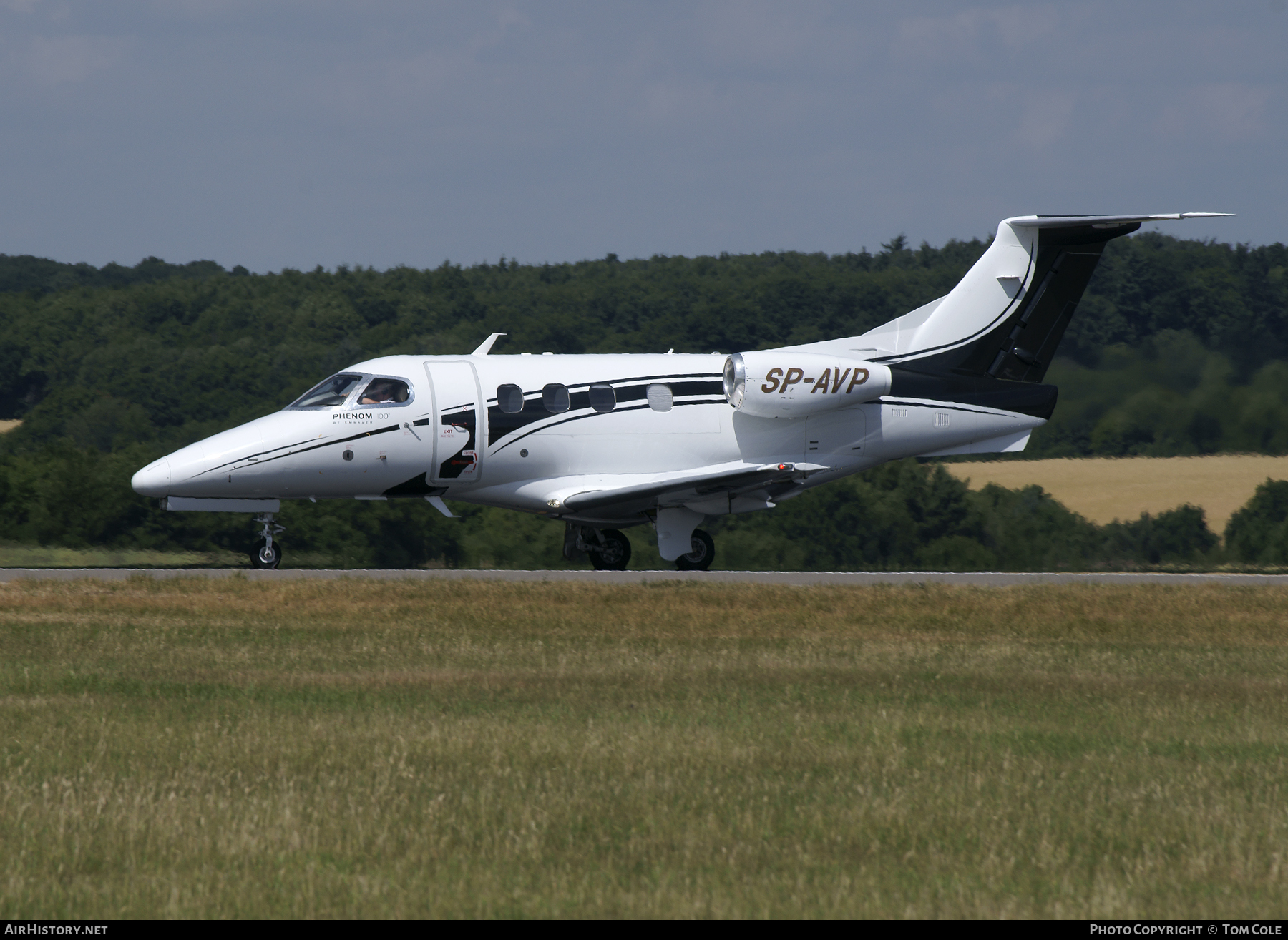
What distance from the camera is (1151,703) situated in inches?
491

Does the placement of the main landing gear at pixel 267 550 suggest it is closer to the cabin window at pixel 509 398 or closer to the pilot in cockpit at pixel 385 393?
the pilot in cockpit at pixel 385 393

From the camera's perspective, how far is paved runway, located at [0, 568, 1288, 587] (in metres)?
22.3

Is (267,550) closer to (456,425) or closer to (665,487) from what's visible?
(456,425)

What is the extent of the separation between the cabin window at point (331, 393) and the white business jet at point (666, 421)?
0.03 meters

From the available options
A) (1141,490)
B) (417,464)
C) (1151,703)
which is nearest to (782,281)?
(1141,490)

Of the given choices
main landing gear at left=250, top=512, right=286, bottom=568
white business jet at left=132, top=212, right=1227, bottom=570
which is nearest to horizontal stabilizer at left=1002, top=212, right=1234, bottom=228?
white business jet at left=132, top=212, right=1227, bottom=570

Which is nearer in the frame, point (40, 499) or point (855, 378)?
point (855, 378)

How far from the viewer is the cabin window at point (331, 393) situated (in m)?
24.0

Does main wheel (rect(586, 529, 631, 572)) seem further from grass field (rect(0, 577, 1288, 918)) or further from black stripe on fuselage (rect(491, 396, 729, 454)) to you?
grass field (rect(0, 577, 1288, 918))

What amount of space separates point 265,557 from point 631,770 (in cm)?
1629

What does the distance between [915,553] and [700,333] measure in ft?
90.3

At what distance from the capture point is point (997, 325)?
86.4ft

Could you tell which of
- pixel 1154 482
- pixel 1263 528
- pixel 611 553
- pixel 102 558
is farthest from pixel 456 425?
pixel 1263 528

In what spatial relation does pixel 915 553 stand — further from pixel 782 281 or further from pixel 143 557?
pixel 782 281
